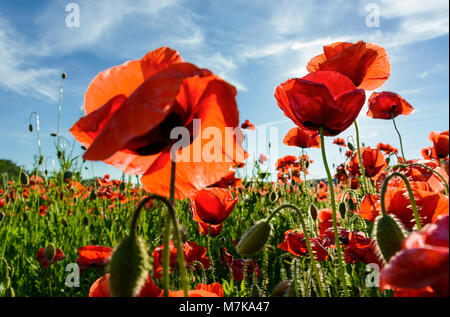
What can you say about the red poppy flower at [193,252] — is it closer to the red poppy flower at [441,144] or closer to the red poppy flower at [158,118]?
the red poppy flower at [158,118]

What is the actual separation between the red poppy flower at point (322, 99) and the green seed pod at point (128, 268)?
56 cm

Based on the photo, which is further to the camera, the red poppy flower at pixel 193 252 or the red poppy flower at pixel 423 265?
the red poppy flower at pixel 193 252

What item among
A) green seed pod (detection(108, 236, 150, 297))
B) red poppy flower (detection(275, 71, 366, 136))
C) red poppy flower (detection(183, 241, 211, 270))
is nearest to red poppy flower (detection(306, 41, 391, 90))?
red poppy flower (detection(275, 71, 366, 136))

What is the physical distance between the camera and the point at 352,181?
11.2 feet

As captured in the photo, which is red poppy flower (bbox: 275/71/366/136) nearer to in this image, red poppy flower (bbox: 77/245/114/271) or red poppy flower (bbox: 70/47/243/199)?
red poppy flower (bbox: 70/47/243/199)

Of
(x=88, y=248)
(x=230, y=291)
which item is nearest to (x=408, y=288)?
(x=230, y=291)

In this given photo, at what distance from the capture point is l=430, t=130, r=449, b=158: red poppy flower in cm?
246

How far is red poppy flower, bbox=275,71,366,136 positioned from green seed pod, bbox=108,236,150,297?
0.56 meters

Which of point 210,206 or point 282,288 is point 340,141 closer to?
point 210,206

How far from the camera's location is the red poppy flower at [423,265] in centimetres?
35

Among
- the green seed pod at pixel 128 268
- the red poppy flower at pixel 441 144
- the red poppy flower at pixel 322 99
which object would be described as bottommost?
the green seed pod at pixel 128 268

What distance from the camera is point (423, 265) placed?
1.18ft

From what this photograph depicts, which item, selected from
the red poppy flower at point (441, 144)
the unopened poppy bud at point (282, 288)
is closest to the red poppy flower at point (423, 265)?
the unopened poppy bud at point (282, 288)
